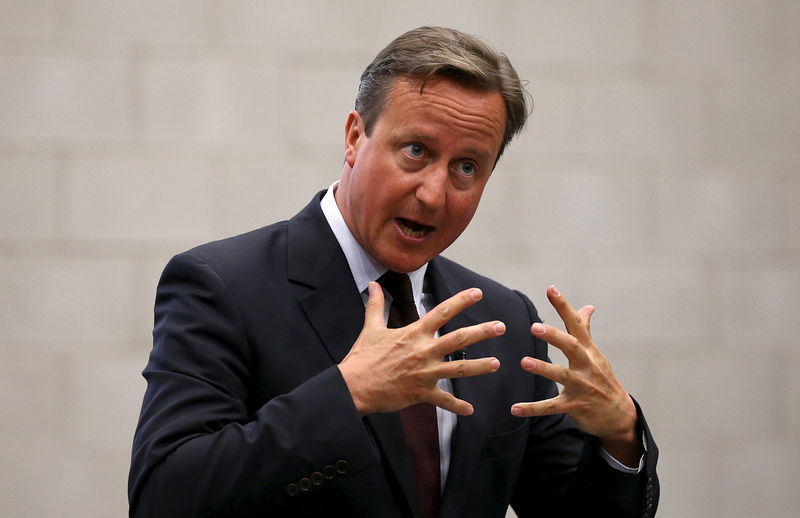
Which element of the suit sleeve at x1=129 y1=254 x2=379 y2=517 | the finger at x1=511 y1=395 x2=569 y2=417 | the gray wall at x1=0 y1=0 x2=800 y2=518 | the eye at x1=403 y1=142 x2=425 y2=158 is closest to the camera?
the suit sleeve at x1=129 y1=254 x2=379 y2=517

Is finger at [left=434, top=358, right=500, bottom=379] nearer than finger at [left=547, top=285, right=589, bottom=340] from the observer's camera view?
Yes

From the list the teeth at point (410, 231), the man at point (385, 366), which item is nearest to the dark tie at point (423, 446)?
the man at point (385, 366)

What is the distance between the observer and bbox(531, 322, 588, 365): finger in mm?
1285

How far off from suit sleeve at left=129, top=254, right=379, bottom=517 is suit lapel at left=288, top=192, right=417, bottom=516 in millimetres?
146

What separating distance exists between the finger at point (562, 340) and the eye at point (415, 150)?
0.98ft

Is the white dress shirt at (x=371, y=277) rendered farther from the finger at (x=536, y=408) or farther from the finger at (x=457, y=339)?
the finger at (x=457, y=339)

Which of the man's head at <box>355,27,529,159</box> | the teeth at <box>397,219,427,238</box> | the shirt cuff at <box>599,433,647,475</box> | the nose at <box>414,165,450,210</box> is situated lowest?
the shirt cuff at <box>599,433,647,475</box>

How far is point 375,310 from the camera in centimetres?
129

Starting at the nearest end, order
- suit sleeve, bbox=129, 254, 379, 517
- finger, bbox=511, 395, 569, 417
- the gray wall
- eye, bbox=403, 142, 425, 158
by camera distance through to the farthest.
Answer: suit sleeve, bbox=129, 254, 379, 517 → finger, bbox=511, 395, 569, 417 → eye, bbox=403, 142, 425, 158 → the gray wall

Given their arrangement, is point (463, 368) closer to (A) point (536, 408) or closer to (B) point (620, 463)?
(A) point (536, 408)

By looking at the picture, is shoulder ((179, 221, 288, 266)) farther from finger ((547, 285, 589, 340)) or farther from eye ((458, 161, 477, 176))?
finger ((547, 285, 589, 340))

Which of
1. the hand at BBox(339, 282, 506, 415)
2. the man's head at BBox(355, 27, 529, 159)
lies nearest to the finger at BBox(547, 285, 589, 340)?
the hand at BBox(339, 282, 506, 415)

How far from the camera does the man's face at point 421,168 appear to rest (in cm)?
141

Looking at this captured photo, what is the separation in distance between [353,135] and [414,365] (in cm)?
46
